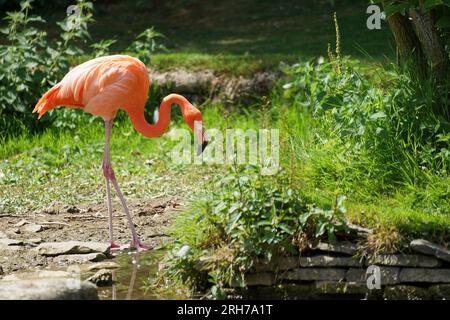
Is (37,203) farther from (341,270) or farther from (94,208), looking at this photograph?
(341,270)

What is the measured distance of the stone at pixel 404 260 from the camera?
5.49 metres

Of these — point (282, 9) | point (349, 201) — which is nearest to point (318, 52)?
point (282, 9)

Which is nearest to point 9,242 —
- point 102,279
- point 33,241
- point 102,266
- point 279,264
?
point 33,241

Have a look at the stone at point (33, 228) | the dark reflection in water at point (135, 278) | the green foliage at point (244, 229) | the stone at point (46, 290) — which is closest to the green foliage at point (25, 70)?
the stone at point (33, 228)

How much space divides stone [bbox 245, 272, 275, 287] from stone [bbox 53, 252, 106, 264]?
1281 mm

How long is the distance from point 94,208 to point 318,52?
13.0 ft

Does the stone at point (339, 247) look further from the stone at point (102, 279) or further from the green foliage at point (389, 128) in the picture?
the stone at point (102, 279)

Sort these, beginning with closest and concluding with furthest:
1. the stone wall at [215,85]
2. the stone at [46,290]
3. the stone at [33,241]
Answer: the stone at [46,290]
the stone at [33,241]
the stone wall at [215,85]

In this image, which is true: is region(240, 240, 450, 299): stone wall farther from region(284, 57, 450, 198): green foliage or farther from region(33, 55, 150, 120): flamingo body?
region(33, 55, 150, 120): flamingo body

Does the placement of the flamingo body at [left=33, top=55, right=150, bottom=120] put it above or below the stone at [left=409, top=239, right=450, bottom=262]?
above

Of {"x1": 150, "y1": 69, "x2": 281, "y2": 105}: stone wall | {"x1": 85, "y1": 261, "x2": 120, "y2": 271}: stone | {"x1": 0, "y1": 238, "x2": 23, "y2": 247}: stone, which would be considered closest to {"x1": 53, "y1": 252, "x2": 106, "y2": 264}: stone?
{"x1": 85, "y1": 261, "x2": 120, "y2": 271}: stone

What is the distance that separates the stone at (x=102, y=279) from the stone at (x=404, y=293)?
1689 mm

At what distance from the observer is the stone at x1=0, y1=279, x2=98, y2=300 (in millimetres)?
5004

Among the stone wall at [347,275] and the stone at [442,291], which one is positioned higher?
the stone wall at [347,275]
